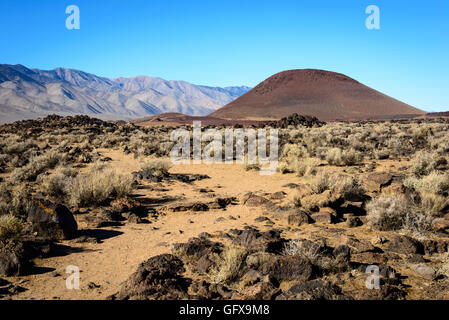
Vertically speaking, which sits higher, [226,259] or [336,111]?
[336,111]

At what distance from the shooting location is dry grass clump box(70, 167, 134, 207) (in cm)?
716

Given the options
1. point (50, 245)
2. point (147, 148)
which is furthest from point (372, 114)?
point (50, 245)

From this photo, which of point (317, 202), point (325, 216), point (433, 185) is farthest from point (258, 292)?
point (433, 185)

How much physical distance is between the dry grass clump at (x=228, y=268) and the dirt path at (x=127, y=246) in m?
1.24

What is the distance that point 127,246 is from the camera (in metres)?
5.20

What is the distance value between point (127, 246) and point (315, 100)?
248 feet

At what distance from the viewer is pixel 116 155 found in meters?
16.4

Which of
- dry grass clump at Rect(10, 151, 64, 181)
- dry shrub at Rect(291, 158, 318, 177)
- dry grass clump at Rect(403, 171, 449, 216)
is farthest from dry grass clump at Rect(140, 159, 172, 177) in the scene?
dry grass clump at Rect(403, 171, 449, 216)

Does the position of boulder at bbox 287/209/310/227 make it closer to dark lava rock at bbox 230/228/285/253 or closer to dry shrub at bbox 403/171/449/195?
dark lava rock at bbox 230/228/285/253

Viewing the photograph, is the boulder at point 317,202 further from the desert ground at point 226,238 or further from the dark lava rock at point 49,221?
the dark lava rock at point 49,221

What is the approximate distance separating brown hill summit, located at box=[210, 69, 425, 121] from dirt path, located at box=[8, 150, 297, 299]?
5945cm

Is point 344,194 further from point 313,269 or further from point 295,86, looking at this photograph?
point 295,86
